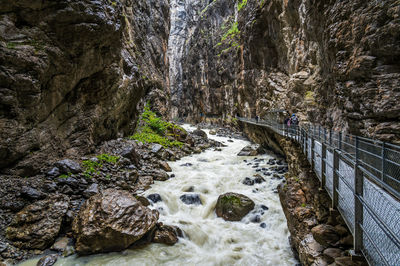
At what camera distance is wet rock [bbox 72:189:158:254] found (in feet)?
18.8

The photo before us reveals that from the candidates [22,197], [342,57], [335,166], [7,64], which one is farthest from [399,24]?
[22,197]

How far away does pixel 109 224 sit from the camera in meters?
5.83

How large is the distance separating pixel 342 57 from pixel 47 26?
35.0ft

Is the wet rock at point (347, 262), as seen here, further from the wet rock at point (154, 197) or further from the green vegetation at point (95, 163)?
the green vegetation at point (95, 163)

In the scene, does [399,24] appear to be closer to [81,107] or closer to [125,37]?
[81,107]

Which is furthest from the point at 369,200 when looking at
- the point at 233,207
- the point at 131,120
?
the point at 131,120

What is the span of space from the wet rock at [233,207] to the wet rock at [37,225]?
17.0 ft

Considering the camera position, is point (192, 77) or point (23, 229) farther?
point (192, 77)

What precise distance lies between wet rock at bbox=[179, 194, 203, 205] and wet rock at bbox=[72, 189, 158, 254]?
2.54m

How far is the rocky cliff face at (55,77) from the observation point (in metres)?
6.77

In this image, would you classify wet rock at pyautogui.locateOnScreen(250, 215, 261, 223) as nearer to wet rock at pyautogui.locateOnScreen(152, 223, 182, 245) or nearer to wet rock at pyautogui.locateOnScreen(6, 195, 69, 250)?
wet rock at pyautogui.locateOnScreen(152, 223, 182, 245)

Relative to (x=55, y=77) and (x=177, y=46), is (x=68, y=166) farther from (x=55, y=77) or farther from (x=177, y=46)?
(x=177, y=46)

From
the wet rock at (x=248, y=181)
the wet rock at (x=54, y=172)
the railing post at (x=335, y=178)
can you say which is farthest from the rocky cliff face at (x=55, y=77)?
the railing post at (x=335, y=178)

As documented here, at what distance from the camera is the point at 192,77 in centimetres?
5478
